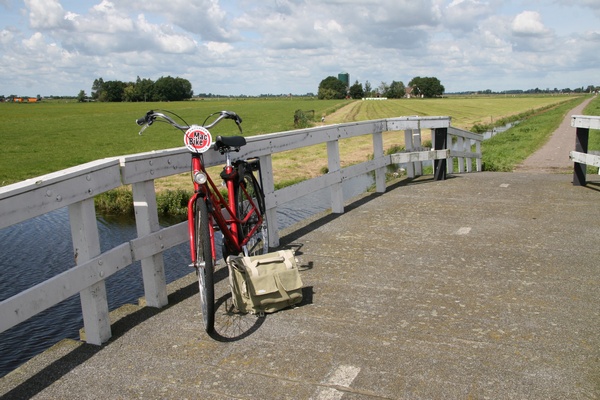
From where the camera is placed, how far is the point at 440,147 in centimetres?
1183

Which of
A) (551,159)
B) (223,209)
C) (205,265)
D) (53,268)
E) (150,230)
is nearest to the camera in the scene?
(205,265)

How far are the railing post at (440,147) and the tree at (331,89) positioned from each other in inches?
7136

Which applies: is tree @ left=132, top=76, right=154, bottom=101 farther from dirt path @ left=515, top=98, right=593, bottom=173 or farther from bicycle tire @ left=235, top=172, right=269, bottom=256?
bicycle tire @ left=235, top=172, right=269, bottom=256

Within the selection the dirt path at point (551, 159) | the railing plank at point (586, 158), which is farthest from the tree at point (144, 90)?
the railing plank at point (586, 158)

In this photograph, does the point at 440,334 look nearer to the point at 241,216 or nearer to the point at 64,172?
the point at 241,216

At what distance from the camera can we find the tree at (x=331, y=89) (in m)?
191

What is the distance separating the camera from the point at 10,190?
3.58 metres

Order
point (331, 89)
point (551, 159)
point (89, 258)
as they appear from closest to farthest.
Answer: point (89, 258)
point (551, 159)
point (331, 89)

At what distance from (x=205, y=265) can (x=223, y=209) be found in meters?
1.48

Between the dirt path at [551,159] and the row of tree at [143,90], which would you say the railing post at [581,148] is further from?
the row of tree at [143,90]

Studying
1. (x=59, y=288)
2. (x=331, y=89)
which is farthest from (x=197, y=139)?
(x=331, y=89)

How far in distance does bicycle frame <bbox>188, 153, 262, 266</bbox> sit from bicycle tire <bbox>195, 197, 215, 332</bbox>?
0.06 meters

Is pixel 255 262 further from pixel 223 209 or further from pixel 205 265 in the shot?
pixel 223 209

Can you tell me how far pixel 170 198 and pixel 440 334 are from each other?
465 inches
